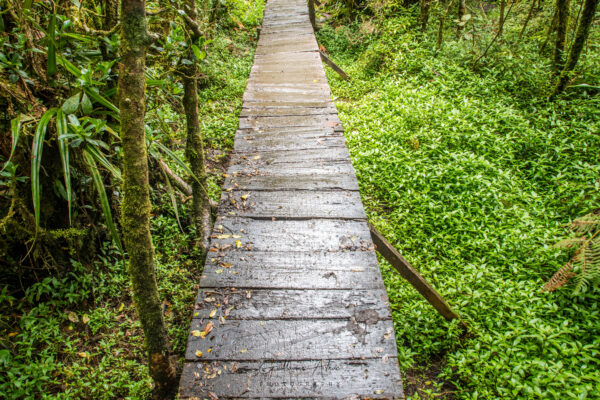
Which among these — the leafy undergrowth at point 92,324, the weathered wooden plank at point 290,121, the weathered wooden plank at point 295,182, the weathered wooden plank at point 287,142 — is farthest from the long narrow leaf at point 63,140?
the weathered wooden plank at point 290,121

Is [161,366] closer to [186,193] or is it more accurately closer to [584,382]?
[186,193]

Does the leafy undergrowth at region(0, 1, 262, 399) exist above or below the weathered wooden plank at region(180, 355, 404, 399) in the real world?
below

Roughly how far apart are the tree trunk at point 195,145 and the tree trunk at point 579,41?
5.37 m

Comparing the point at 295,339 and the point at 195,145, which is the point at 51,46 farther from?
the point at 295,339

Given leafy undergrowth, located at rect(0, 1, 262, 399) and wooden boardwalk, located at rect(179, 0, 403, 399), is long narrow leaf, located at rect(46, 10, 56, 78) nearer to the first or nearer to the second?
leafy undergrowth, located at rect(0, 1, 262, 399)

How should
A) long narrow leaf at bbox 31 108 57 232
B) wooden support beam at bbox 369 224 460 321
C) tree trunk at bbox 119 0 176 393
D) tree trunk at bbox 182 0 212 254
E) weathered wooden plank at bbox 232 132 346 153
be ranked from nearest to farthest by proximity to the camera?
tree trunk at bbox 119 0 176 393 → long narrow leaf at bbox 31 108 57 232 → wooden support beam at bbox 369 224 460 321 → tree trunk at bbox 182 0 212 254 → weathered wooden plank at bbox 232 132 346 153

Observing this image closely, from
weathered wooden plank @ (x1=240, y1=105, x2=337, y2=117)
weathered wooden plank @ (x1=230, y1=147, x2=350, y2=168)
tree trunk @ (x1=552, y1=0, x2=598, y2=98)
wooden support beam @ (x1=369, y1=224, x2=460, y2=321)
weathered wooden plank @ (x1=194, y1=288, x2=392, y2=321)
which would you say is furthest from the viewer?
tree trunk @ (x1=552, y1=0, x2=598, y2=98)

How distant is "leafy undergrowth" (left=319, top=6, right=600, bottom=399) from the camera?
7.93 feet

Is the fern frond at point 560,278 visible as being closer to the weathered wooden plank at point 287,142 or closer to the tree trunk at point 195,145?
the weathered wooden plank at point 287,142

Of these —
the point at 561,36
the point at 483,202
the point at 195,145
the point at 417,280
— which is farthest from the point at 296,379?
the point at 561,36

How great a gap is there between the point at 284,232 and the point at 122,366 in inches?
61.5

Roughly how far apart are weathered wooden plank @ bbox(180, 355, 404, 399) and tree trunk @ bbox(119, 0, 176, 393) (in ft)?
1.05

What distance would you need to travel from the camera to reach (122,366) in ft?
7.84

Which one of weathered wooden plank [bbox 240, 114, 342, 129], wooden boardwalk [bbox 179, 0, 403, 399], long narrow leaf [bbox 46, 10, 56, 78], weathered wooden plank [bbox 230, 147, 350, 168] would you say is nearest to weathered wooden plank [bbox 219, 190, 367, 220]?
wooden boardwalk [bbox 179, 0, 403, 399]
